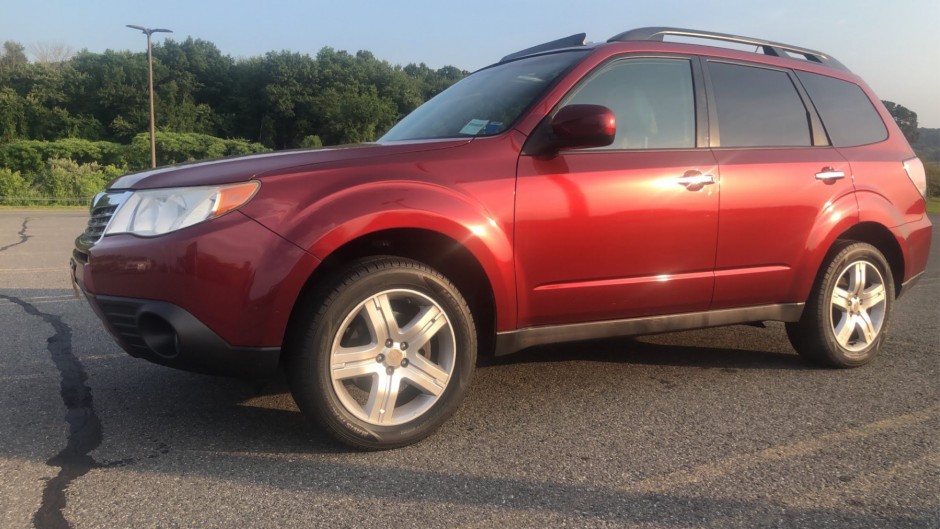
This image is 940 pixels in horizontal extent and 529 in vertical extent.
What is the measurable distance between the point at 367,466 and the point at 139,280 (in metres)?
1.11

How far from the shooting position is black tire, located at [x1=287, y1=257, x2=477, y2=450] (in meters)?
2.81

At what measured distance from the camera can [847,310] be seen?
4.29 metres

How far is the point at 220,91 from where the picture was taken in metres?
80.0

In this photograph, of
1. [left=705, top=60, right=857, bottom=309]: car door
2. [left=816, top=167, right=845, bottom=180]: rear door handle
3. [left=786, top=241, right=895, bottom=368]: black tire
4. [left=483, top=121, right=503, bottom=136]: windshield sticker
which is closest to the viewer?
[left=483, top=121, right=503, bottom=136]: windshield sticker

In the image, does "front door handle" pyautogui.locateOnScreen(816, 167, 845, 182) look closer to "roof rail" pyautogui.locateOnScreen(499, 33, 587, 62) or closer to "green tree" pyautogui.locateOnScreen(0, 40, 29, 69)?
"roof rail" pyautogui.locateOnScreen(499, 33, 587, 62)

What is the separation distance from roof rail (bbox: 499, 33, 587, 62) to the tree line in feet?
189

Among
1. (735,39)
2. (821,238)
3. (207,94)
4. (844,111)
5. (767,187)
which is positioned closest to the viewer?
(767,187)

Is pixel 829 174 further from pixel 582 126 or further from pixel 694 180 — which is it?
pixel 582 126

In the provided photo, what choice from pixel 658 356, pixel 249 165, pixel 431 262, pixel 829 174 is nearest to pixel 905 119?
pixel 829 174

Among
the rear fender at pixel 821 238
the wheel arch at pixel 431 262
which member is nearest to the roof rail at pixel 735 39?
the rear fender at pixel 821 238

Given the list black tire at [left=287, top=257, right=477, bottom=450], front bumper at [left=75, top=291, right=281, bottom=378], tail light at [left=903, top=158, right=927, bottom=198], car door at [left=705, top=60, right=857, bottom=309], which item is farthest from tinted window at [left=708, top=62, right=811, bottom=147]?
front bumper at [left=75, top=291, right=281, bottom=378]

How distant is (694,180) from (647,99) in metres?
0.48

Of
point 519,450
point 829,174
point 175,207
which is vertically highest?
point 829,174

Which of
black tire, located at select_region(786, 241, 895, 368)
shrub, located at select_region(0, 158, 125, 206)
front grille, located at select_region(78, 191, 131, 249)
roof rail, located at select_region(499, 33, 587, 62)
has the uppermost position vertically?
roof rail, located at select_region(499, 33, 587, 62)
